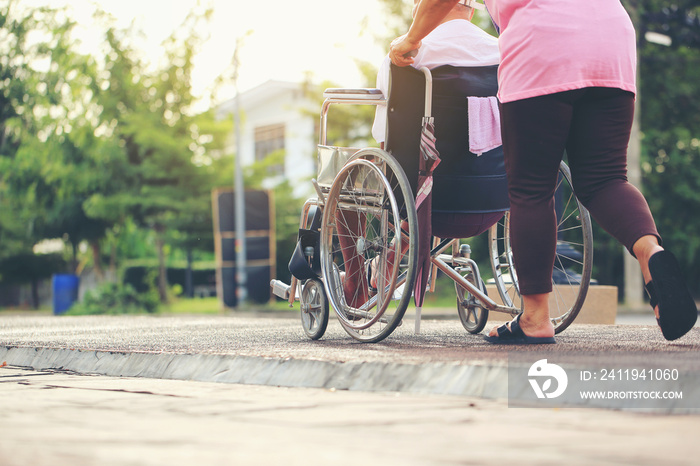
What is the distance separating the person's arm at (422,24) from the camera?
3670 millimetres

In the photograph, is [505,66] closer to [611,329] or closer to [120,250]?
[611,329]

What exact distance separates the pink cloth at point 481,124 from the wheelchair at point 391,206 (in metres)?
0.06

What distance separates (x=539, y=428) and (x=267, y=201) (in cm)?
2199

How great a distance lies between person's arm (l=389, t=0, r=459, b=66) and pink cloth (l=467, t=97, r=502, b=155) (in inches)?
15.0

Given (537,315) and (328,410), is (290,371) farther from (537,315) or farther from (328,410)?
(537,315)

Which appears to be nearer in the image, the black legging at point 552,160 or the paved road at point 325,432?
the paved road at point 325,432

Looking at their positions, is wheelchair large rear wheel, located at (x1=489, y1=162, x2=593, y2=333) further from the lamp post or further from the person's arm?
the lamp post

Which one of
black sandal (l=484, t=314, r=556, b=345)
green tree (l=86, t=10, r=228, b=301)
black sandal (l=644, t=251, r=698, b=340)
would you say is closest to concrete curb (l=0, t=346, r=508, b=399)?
black sandal (l=644, t=251, r=698, b=340)

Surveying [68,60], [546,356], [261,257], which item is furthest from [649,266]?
[68,60]

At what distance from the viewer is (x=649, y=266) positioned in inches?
123

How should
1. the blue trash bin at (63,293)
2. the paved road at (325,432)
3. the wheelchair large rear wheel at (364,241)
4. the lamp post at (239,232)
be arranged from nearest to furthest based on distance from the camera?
the paved road at (325,432) → the wheelchair large rear wheel at (364,241) → the blue trash bin at (63,293) → the lamp post at (239,232)

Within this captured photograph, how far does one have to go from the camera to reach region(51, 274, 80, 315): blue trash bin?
2081cm

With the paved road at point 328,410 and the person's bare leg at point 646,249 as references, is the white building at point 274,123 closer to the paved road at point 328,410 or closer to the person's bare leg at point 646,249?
the paved road at point 328,410

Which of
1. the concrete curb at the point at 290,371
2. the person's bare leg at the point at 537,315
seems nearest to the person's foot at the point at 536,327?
the person's bare leg at the point at 537,315
